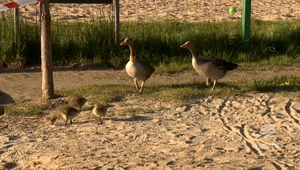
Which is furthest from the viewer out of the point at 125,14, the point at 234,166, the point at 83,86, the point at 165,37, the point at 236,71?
the point at 125,14

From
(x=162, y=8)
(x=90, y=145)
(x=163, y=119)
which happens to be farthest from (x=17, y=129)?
(x=162, y=8)

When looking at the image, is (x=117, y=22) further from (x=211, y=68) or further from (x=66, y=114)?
(x=66, y=114)

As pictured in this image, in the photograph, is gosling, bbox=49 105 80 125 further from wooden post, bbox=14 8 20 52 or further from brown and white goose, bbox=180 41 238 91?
wooden post, bbox=14 8 20 52

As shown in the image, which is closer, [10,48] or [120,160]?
[120,160]

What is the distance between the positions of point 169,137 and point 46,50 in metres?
2.91

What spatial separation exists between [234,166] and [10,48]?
723 centimetres

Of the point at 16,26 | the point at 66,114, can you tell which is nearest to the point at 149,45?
the point at 16,26

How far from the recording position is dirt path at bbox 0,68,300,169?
6.91 metres

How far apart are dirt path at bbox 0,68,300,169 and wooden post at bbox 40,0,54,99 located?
1033 millimetres

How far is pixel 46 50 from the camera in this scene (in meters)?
9.71

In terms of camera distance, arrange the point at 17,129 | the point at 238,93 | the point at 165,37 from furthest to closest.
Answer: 1. the point at 165,37
2. the point at 238,93
3. the point at 17,129

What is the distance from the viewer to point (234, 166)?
6.68m

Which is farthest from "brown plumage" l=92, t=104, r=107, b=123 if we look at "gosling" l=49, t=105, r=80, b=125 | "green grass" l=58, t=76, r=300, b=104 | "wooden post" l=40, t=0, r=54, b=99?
"wooden post" l=40, t=0, r=54, b=99

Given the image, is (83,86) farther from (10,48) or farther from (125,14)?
(125,14)
